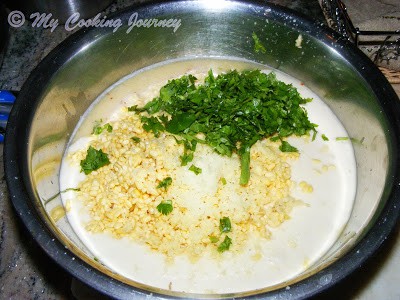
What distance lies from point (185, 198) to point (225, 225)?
0.18m

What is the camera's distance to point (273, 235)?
1.94 meters

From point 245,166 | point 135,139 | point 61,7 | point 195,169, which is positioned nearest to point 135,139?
point 135,139

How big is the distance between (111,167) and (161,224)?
336 mm

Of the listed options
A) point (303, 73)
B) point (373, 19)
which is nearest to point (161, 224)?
point (303, 73)

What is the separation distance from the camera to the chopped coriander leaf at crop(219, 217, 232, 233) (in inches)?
74.7

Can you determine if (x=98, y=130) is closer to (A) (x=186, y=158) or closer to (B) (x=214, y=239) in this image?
(A) (x=186, y=158)

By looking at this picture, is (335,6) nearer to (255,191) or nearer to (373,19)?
(373,19)

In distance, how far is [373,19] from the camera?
2.98 meters

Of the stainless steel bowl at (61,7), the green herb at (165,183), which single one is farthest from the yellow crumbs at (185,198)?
the stainless steel bowl at (61,7)

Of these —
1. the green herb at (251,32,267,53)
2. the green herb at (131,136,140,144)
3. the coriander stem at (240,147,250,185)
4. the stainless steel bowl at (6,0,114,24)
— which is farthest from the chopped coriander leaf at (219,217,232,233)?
the stainless steel bowl at (6,0,114,24)

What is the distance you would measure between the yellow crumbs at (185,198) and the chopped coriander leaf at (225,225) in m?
0.02

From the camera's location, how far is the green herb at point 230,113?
2.02 meters

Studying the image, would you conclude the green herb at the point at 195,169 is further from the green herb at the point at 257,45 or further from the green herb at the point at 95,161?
the green herb at the point at 257,45

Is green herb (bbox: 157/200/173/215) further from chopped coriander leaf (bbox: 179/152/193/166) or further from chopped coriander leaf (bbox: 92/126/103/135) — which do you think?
chopped coriander leaf (bbox: 92/126/103/135)
